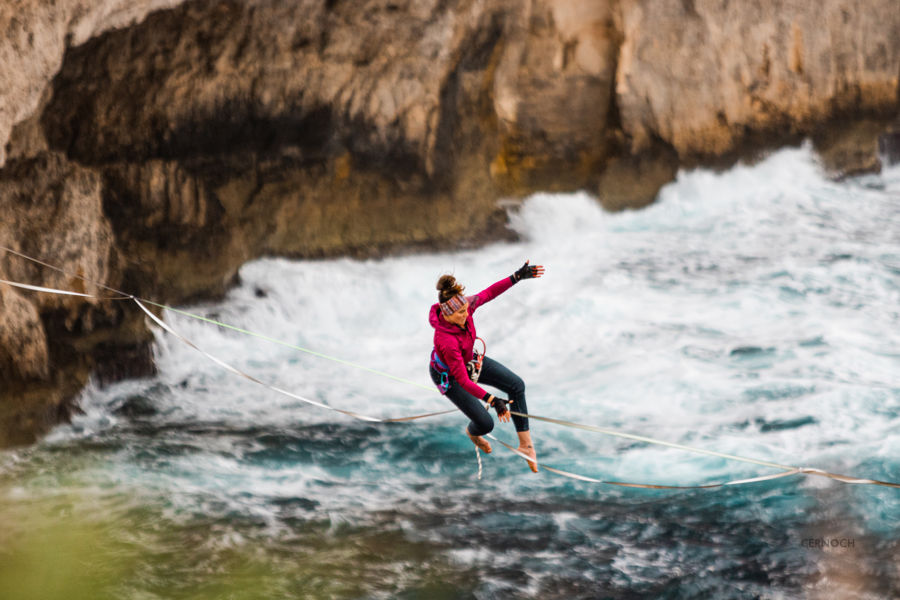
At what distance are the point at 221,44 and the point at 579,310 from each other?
4.99 m

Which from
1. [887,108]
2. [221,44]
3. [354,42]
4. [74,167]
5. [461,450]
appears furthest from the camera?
[887,108]

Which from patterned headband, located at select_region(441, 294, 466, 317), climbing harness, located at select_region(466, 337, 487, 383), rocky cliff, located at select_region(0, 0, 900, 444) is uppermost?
rocky cliff, located at select_region(0, 0, 900, 444)

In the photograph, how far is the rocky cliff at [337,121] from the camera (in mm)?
7836

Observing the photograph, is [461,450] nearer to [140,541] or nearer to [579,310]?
[140,541]

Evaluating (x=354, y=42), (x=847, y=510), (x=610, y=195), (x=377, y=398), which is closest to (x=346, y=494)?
(x=377, y=398)

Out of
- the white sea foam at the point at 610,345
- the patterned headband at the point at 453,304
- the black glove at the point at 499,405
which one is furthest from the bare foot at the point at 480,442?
the patterned headband at the point at 453,304

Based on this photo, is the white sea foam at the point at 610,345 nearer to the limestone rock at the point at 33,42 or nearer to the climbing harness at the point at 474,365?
the climbing harness at the point at 474,365

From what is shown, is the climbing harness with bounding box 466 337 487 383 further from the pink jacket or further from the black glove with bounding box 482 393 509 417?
the black glove with bounding box 482 393 509 417

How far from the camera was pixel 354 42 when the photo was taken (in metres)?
10.8

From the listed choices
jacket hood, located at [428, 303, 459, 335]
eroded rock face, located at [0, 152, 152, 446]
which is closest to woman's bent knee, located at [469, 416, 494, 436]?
jacket hood, located at [428, 303, 459, 335]

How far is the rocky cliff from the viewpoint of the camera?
25.7ft

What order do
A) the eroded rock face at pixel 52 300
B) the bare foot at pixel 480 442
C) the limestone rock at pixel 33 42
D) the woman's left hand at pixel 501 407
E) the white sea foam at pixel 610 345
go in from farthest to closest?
the eroded rock face at pixel 52 300
the limestone rock at pixel 33 42
the white sea foam at pixel 610 345
the bare foot at pixel 480 442
the woman's left hand at pixel 501 407

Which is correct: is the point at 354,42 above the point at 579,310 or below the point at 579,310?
above

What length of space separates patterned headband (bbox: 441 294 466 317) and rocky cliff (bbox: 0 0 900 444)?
406 cm
